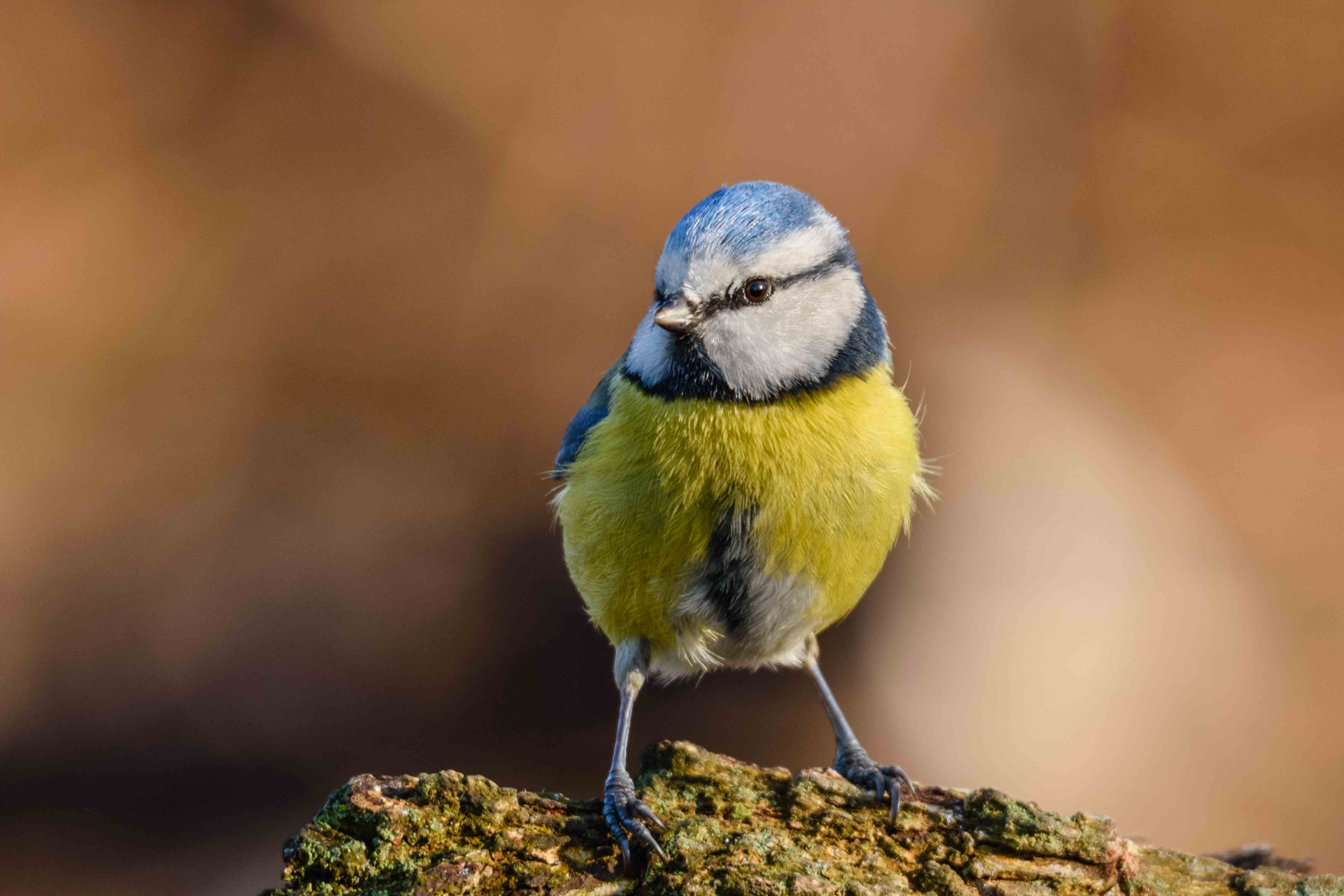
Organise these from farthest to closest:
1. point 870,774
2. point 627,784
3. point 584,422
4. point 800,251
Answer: point 584,422
point 870,774
point 800,251
point 627,784

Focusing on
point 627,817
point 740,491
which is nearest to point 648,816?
point 627,817

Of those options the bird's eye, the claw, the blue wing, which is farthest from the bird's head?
the claw

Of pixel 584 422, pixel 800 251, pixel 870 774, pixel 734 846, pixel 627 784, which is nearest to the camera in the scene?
pixel 734 846

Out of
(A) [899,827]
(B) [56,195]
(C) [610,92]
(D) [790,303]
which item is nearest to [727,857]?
(A) [899,827]

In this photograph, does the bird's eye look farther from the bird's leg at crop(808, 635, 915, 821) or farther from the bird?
the bird's leg at crop(808, 635, 915, 821)

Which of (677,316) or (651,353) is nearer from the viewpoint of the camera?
(677,316)

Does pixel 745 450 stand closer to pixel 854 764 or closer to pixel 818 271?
pixel 818 271

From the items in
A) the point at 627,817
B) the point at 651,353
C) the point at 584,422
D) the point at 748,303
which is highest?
the point at 748,303
